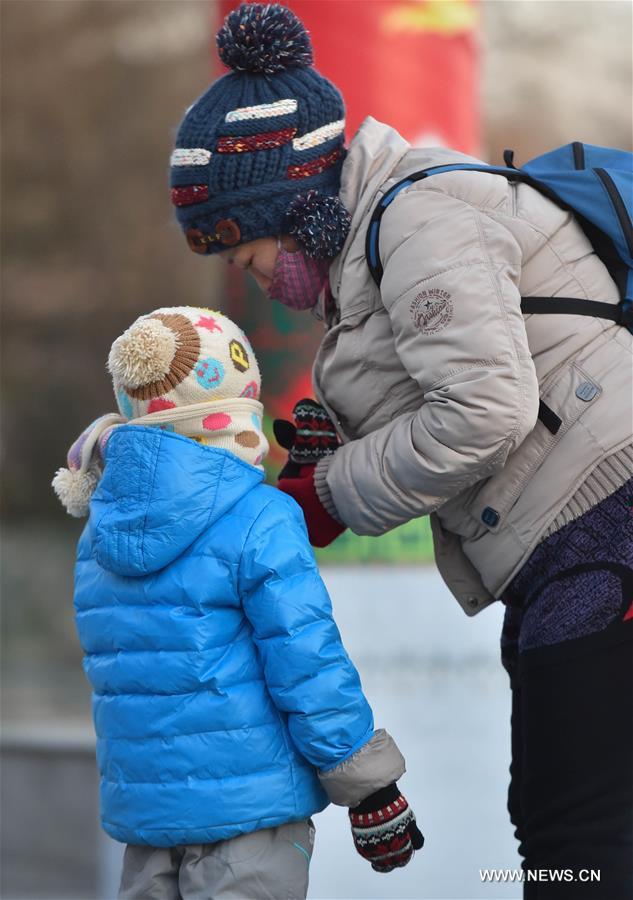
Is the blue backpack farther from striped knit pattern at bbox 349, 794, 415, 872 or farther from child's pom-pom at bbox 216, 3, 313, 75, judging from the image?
striped knit pattern at bbox 349, 794, 415, 872

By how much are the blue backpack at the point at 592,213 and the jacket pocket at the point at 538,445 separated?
0.38ft

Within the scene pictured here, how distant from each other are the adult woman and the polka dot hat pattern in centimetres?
16

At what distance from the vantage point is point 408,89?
14.1 ft

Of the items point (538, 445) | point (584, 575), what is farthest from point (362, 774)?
point (538, 445)

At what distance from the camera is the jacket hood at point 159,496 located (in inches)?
82.6

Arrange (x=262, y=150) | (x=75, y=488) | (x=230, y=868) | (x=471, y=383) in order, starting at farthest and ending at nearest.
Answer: (x=75, y=488) → (x=262, y=150) → (x=230, y=868) → (x=471, y=383)

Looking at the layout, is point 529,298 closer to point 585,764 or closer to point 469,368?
point 469,368

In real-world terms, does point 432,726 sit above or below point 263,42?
below

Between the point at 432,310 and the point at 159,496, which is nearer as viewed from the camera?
the point at 432,310

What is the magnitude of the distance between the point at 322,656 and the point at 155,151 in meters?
10.7

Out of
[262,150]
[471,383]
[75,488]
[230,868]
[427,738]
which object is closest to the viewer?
[471,383]

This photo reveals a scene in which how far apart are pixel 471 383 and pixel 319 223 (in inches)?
16.9

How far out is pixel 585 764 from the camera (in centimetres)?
201

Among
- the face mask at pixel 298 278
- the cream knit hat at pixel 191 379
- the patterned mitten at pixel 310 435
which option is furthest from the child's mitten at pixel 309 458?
the face mask at pixel 298 278
